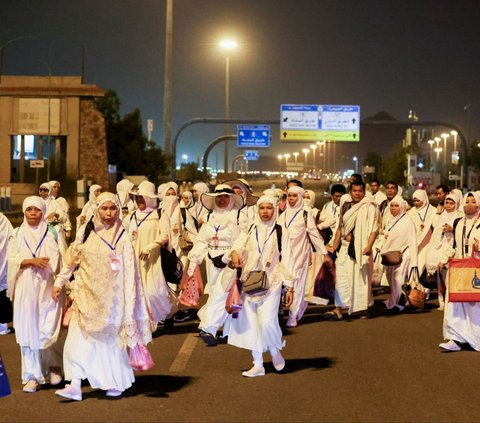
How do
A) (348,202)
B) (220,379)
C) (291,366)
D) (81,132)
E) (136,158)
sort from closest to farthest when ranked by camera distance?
(220,379) → (291,366) → (348,202) → (81,132) → (136,158)

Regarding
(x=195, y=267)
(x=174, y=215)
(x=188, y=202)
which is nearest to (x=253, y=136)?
(x=188, y=202)

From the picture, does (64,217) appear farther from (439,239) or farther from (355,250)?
(439,239)

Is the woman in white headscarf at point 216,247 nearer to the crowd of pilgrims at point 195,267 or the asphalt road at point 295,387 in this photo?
the crowd of pilgrims at point 195,267

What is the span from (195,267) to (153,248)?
536mm

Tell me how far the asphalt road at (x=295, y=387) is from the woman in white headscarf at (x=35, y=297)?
0.72 ft

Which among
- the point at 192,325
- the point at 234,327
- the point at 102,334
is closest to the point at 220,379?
the point at 234,327

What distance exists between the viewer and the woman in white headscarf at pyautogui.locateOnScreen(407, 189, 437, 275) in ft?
48.5

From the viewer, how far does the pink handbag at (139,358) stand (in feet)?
25.0

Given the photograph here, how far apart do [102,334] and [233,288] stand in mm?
1606

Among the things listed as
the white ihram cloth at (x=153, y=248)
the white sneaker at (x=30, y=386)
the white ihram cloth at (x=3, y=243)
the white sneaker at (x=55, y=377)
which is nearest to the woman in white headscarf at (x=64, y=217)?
the white ihram cloth at (x=153, y=248)

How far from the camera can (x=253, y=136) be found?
191 ft

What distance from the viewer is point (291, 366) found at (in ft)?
30.6

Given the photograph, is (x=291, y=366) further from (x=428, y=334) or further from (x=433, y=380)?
(x=428, y=334)

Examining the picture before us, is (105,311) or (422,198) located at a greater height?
(422,198)
